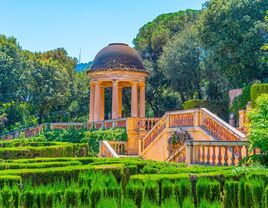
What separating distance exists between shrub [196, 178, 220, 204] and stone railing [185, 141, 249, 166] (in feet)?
17.3

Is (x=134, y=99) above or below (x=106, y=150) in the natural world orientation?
above

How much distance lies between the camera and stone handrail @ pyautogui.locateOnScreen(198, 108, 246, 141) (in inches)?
645

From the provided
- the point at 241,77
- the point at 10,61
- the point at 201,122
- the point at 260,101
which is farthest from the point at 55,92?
the point at 260,101

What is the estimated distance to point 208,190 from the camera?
7938 mm

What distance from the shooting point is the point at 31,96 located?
163 ft

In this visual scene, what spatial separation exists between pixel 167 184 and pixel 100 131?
22.4 metres

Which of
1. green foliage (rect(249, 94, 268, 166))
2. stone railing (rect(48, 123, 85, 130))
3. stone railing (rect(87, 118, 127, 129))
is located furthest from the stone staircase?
stone railing (rect(48, 123, 85, 130))

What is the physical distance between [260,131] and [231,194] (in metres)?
4.25

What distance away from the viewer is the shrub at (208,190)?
25.9 feet

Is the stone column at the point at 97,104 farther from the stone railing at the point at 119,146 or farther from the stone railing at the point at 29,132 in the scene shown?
the stone railing at the point at 119,146

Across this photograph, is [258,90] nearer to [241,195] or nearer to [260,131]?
[260,131]

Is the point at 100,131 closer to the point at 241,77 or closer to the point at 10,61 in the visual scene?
the point at 241,77

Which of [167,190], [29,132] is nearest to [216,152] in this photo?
[167,190]

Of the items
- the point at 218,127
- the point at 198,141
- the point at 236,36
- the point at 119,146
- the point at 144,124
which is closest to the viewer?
the point at 198,141
